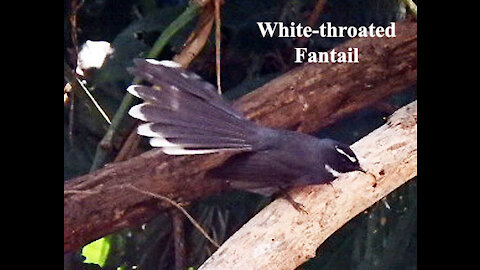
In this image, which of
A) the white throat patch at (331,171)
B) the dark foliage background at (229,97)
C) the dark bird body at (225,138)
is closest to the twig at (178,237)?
the dark foliage background at (229,97)

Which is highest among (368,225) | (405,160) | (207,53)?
(207,53)

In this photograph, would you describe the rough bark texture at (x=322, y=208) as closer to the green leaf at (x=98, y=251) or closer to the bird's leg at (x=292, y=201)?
the bird's leg at (x=292, y=201)

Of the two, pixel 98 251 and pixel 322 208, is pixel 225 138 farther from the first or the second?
pixel 98 251

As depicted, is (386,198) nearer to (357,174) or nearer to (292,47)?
(357,174)

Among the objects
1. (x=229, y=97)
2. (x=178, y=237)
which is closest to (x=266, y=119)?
(x=229, y=97)

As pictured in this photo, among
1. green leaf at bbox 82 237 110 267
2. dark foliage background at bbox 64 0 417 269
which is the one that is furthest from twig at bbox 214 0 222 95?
green leaf at bbox 82 237 110 267

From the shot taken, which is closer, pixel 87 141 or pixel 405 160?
pixel 405 160

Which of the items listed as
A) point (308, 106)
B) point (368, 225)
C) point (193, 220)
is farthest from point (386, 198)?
point (193, 220)
